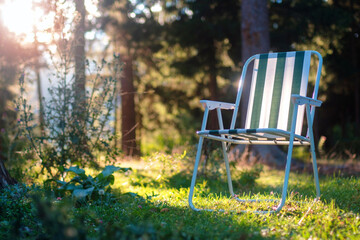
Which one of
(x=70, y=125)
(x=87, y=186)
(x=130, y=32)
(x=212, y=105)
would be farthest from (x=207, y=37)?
(x=87, y=186)

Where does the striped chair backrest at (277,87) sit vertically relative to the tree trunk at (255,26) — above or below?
below

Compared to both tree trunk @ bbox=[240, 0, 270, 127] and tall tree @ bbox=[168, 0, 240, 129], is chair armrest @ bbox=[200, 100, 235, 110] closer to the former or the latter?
tree trunk @ bbox=[240, 0, 270, 127]

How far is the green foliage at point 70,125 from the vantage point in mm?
3500

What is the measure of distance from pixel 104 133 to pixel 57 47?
945mm

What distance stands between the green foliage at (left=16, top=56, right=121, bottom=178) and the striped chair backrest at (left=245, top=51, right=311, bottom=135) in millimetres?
1387

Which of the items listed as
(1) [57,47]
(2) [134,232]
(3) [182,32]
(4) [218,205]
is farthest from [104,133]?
(3) [182,32]

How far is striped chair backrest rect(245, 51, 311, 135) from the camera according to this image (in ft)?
9.10

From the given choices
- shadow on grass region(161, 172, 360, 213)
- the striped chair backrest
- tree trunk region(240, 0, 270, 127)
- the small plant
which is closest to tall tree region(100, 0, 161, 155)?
tree trunk region(240, 0, 270, 127)

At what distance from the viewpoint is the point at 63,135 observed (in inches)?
137

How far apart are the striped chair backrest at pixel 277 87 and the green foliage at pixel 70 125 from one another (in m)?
1.39

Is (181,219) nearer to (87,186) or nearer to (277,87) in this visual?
(87,186)

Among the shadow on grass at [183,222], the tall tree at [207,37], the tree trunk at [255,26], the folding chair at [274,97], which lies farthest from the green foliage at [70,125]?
the tall tree at [207,37]

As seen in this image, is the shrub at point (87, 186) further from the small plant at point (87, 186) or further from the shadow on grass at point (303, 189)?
the shadow on grass at point (303, 189)

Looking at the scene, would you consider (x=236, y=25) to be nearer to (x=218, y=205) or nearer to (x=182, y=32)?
(x=182, y=32)
